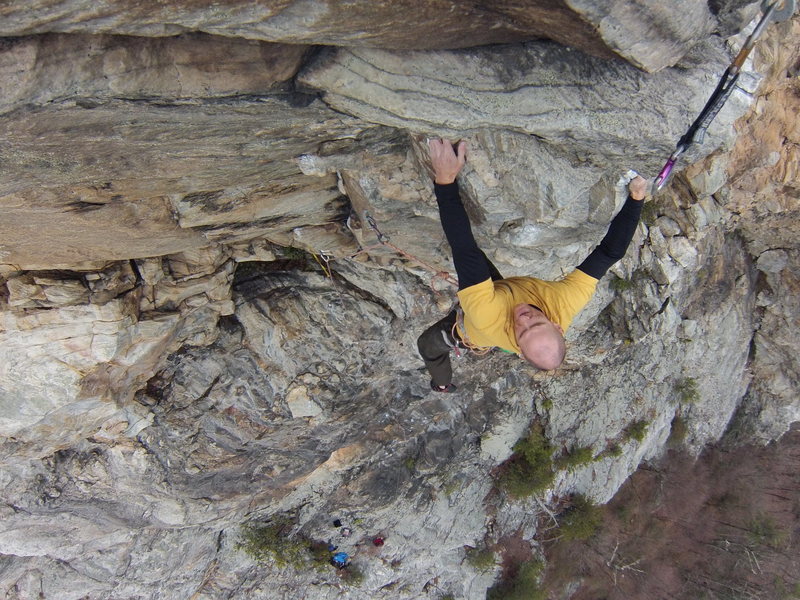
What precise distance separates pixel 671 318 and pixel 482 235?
11.8 ft

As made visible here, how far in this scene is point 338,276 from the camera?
4730mm

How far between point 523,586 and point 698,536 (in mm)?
3764

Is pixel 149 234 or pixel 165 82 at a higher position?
pixel 165 82

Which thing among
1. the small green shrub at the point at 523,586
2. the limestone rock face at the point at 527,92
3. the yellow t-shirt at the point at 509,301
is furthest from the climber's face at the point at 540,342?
the small green shrub at the point at 523,586

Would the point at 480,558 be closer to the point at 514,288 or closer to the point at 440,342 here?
the point at 440,342

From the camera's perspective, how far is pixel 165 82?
1937 mm

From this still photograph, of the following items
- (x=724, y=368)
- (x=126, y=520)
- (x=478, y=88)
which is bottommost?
(x=126, y=520)

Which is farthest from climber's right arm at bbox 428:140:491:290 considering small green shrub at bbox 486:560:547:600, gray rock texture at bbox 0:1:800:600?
small green shrub at bbox 486:560:547:600

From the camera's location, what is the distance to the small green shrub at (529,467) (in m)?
7.43

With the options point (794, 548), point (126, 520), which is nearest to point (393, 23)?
point (126, 520)

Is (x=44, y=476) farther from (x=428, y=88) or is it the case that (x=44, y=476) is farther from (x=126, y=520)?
(x=428, y=88)

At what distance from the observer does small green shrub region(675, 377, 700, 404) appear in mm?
7590

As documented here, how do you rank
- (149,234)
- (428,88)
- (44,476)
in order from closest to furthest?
(428,88) → (149,234) → (44,476)

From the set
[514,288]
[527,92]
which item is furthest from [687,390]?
[527,92]
